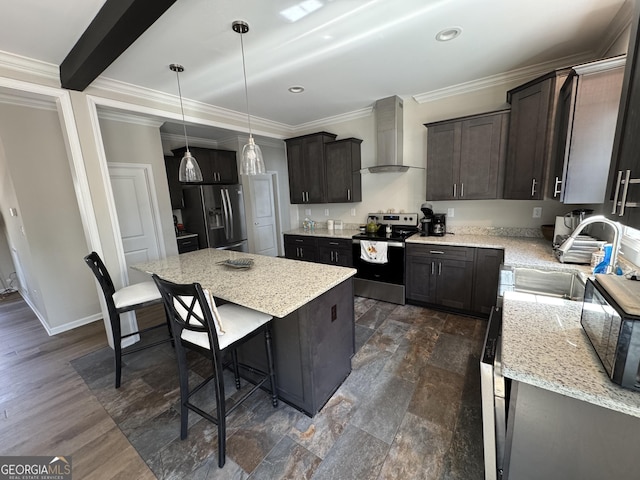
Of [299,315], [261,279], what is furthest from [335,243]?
[299,315]

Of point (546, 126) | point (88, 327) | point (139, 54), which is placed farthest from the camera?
point (88, 327)

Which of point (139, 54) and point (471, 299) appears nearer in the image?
point (139, 54)

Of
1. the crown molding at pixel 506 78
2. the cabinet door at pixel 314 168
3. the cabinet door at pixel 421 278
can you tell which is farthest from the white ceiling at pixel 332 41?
the cabinet door at pixel 421 278

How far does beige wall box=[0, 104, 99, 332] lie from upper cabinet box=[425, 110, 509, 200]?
435 centimetres

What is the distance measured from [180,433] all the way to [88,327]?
8.09 feet

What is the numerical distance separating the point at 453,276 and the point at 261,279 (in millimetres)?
2177

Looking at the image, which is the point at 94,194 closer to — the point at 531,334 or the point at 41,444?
the point at 41,444

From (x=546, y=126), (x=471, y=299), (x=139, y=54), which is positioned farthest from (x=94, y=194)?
(x=546, y=126)

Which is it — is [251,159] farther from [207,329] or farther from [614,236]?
[614,236]

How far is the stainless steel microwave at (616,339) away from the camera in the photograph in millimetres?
761

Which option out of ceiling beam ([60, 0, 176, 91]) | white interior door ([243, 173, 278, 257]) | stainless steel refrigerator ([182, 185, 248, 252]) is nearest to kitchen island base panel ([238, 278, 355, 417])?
ceiling beam ([60, 0, 176, 91])

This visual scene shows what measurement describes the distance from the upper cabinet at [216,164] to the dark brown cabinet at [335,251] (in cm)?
219

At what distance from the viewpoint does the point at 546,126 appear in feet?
7.43

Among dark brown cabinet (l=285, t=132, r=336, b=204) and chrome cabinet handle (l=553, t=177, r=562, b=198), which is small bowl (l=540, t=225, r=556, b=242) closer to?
chrome cabinet handle (l=553, t=177, r=562, b=198)
